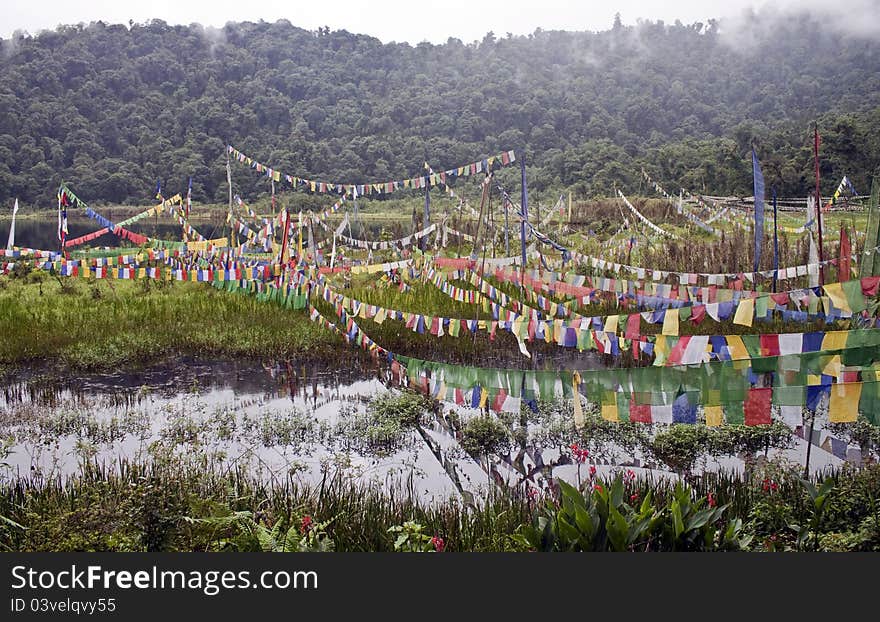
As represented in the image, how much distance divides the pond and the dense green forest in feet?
42.4

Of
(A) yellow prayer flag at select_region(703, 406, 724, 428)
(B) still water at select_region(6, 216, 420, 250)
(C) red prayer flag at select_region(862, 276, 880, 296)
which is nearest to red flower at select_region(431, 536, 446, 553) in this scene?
(A) yellow prayer flag at select_region(703, 406, 724, 428)

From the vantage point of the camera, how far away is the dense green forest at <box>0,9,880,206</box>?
71.9ft

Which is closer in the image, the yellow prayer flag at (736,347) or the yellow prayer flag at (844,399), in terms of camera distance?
the yellow prayer flag at (844,399)

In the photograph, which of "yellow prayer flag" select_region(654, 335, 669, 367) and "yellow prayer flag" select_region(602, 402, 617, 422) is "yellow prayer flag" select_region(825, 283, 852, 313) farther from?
"yellow prayer flag" select_region(602, 402, 617, 422)

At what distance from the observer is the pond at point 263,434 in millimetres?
3613

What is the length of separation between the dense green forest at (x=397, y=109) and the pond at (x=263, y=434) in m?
12.9

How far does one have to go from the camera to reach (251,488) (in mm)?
3234

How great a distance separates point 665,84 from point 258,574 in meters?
37.8

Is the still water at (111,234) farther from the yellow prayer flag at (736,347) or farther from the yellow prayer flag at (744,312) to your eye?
the yellow prayer flag at (736,347)

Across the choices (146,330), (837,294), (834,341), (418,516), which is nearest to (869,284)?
(837,294)

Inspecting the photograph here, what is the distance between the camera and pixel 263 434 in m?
4.16

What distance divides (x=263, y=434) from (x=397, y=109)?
31.3 metres

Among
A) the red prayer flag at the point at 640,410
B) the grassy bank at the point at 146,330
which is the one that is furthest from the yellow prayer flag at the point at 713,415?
the grassy bank at the point at 146,330

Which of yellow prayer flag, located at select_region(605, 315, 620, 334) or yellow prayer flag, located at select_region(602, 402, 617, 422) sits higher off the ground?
yellow prayer flag, located at select_region(605, 315, 620, 334)
